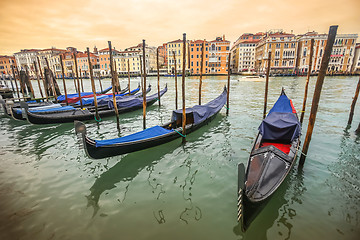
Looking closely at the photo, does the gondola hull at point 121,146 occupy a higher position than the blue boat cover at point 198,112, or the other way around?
the blue boat cover at point 198,112

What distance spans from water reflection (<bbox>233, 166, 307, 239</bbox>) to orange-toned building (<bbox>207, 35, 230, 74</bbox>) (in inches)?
2054

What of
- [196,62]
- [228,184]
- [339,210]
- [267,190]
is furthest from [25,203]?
[196,62]

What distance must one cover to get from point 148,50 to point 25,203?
60898 millimetres

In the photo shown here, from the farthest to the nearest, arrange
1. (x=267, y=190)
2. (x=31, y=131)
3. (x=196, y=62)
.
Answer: (x=196, y=62)
(x=31, y=131)
(x=267, y=190)

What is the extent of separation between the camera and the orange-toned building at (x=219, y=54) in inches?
2035

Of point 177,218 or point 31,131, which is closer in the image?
point 177,218

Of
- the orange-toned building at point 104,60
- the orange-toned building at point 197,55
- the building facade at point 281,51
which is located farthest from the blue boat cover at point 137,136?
the orange-toned building at point 104,60

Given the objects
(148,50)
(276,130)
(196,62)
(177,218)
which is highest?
(148,50)

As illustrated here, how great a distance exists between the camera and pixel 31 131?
8.09 metres

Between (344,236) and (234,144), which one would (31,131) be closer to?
(234,144)

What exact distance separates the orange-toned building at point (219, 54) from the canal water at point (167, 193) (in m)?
49.0

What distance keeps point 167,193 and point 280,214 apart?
7.40 ft

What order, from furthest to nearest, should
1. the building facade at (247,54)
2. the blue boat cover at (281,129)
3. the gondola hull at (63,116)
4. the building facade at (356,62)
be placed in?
the building facade at (247,54)
the building facade at (356,62)
the gondola hull at (63,116)
the blue boat cover at (281,129)

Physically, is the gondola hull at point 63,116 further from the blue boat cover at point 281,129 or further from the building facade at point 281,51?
the building facade at point 281,51
